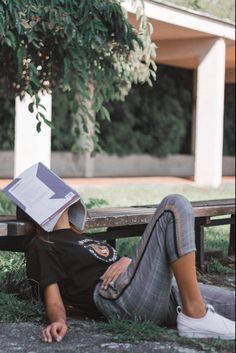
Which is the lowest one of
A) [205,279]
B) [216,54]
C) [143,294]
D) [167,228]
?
[205,279]

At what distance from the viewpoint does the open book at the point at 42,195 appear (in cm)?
346

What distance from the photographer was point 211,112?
14797 millimetres

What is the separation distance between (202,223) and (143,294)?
259 centimetres

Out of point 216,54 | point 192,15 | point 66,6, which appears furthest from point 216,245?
point 216,54

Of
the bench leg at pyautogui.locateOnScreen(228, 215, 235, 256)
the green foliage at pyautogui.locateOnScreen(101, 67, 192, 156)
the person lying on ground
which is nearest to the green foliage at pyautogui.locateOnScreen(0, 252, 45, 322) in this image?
the person lying on ground

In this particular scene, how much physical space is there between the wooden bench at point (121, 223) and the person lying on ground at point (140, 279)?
23cm

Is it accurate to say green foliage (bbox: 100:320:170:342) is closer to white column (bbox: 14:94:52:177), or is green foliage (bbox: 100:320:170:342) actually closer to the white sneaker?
the white sneaker

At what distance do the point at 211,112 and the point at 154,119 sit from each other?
411cm

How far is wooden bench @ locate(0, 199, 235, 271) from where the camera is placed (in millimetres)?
3756

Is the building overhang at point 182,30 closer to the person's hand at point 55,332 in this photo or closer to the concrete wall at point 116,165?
the concrete wall at point 116,165

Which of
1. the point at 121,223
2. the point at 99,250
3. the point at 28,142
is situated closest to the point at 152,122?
the point at 28,142

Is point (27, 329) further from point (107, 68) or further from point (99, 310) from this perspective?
point (107, 68)

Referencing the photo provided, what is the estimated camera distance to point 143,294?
320cm

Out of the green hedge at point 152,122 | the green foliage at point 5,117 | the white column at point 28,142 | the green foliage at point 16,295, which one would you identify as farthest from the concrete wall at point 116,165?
the green foliage at point 16,295
